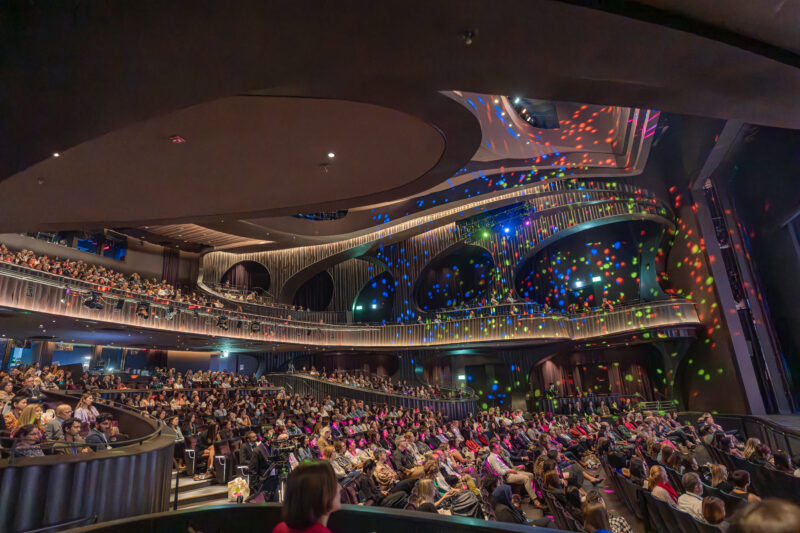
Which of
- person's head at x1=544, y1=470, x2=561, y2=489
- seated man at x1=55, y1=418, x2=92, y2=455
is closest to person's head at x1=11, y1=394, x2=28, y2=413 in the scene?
seated man at x1=55, y1=418, x2=92, y2=455

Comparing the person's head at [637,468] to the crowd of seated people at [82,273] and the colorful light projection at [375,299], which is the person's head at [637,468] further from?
the colorful light projection at [375,299]

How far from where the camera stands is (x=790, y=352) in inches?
504

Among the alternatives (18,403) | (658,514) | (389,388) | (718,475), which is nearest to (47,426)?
(18,403)

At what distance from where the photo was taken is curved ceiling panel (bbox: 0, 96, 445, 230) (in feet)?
15.4

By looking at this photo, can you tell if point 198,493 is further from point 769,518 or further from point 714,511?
point 769,518

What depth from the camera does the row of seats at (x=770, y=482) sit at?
5.00m

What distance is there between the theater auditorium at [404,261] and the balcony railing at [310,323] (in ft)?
0.28

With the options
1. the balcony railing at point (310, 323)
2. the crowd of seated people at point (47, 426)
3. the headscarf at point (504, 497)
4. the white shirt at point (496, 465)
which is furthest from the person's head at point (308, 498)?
the balcony railing at point (310, 323)

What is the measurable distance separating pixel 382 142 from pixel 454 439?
703 cm

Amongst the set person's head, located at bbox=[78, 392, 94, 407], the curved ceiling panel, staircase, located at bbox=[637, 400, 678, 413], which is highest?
the curved ceiling panel

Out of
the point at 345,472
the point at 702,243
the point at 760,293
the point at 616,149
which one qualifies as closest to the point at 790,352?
the point at 760,293

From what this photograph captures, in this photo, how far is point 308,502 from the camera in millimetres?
1752

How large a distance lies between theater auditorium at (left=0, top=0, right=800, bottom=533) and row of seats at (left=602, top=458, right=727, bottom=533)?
42mm

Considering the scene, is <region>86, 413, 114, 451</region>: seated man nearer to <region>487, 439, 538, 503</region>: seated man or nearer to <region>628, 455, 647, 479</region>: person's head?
<region>487, 439, 538, 503</region>: seated man
